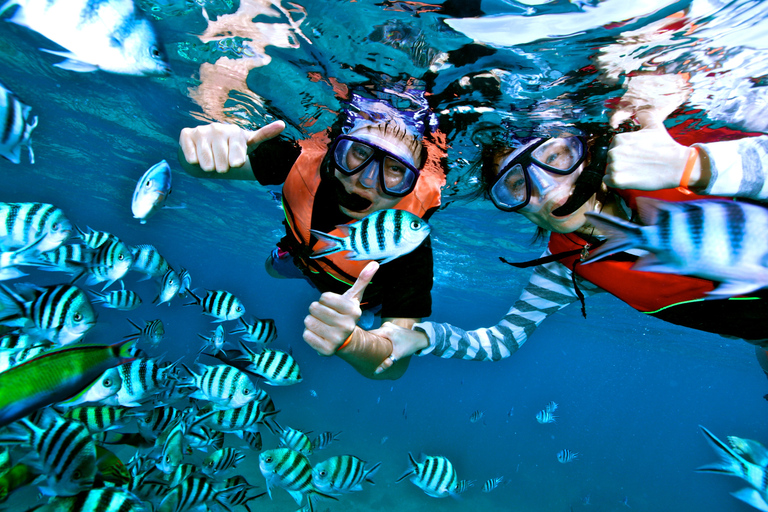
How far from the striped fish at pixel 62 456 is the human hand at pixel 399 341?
2.69 m

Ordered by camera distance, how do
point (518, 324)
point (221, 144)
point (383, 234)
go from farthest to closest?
point (518, 324), point (221, 144), point (383, 234)

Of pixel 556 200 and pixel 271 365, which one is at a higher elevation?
pixel 556 200

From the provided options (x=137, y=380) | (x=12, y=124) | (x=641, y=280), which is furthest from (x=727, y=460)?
(x=12, y=124)

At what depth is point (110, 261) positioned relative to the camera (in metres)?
4.95

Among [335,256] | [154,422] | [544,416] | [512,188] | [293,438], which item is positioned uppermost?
[512,188]

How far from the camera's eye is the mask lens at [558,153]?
399 cm

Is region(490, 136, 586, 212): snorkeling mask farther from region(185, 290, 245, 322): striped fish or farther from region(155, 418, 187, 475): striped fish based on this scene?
region(155, 418, 187, 475): striped fish

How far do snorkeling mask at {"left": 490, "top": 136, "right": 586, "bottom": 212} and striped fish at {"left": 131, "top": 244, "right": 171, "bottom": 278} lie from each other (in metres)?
5.26

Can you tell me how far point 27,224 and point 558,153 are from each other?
19.2ft

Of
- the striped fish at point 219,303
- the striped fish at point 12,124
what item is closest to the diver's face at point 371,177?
the striped fish at point 219,303

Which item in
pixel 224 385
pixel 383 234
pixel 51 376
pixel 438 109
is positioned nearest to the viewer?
pixel 51 376

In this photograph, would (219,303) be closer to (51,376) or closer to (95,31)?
(51,376)

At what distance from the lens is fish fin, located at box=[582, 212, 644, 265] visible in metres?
1.65

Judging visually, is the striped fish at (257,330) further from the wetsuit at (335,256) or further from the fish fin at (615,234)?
the fish fin at (615,234)
